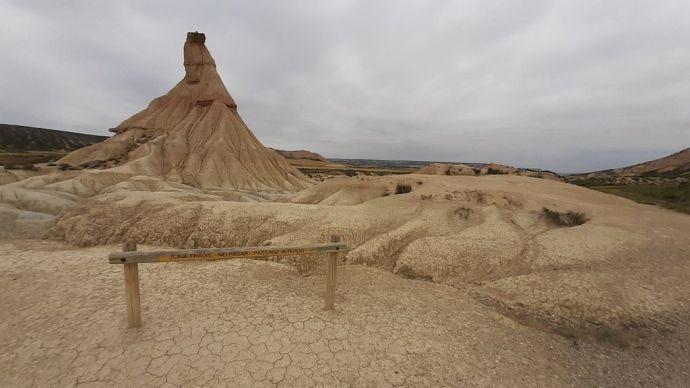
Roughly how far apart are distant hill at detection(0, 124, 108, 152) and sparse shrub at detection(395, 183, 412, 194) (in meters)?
101

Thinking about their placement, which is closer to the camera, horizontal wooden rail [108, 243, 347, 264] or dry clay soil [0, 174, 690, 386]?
dry clay soil [0, 174, 690, 386]

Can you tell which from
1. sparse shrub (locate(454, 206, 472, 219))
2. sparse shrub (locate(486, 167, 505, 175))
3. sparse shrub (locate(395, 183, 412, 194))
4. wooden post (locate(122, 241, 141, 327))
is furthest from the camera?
sparse shrub (locate(486, 167, 505, 175))

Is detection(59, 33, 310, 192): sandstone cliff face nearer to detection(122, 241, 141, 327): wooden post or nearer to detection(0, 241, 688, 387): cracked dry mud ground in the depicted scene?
detection(0, 241, 688, 387): cracked dry mud ground

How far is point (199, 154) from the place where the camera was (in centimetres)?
3581

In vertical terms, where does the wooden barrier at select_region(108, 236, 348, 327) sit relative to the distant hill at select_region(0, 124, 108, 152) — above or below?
below

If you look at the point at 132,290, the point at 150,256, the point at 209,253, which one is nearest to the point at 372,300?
the point at 209,253

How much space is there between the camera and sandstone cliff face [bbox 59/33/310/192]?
33.9 metres

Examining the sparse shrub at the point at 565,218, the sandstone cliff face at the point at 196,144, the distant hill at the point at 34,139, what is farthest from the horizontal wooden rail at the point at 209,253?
the distant hill at the point at 34,139

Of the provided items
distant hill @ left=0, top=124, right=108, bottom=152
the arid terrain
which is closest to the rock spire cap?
the arid terrain

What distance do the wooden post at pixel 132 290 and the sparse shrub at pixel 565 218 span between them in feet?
43.2

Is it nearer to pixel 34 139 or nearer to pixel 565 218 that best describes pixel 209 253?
pixel 565 218

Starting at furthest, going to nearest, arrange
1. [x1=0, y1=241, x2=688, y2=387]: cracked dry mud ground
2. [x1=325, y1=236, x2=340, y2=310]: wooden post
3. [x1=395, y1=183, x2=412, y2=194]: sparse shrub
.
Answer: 1. [x1=395, y1=183, x2=412, y2=194]: sparse shrub
2. [x1=325, y1=236, x2=340, y2=310]: wooden post
3. [x1=0, y1=241, x2=688, y2=387]: cracked dry mud ground

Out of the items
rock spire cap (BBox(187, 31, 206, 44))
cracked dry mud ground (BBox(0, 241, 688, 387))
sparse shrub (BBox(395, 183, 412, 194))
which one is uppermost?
rock spire cap (BBox(187, 31, 206, 44))

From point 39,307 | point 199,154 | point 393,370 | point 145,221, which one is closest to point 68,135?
point 199,154
